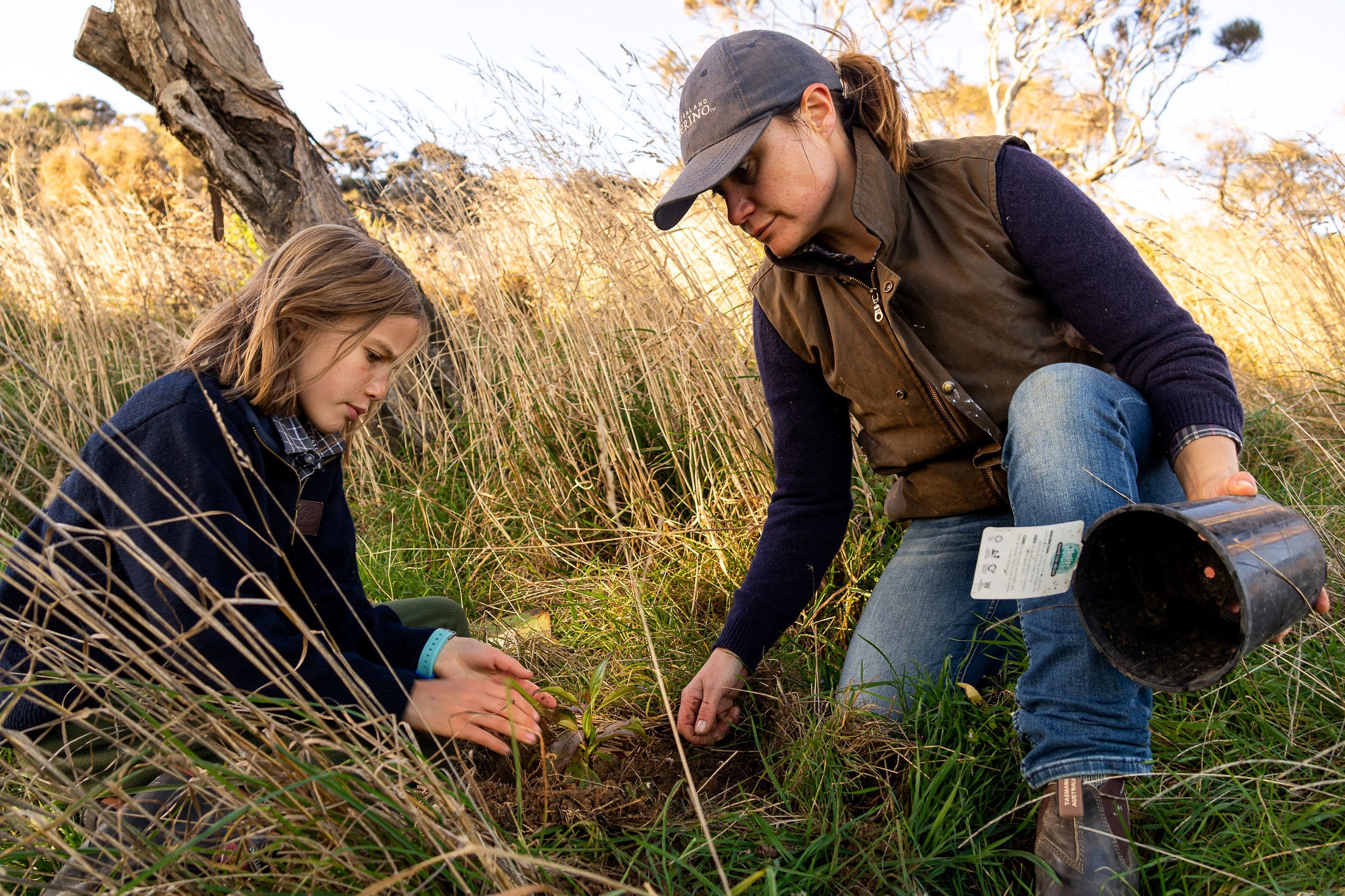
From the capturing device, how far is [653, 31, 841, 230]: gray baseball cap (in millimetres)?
1614

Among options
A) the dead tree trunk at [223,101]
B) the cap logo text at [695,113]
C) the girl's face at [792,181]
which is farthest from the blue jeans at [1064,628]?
the dead tree trunk at [223,101]

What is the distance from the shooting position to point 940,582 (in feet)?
6.22

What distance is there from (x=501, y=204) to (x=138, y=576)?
2.04m

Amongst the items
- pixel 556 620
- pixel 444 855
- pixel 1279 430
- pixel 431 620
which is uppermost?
pixel 444 855

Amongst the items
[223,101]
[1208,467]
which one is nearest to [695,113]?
[1208,467]

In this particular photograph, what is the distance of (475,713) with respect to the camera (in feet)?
4.97

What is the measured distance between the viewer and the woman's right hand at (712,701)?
5.72ft

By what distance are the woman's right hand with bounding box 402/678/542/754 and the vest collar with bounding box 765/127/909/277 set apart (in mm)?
996

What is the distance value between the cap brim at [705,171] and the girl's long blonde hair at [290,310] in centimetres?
57

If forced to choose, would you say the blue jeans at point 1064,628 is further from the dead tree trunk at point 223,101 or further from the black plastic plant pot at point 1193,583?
the dead tree trunk at point 223,101

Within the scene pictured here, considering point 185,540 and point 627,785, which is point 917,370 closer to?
point 627,785

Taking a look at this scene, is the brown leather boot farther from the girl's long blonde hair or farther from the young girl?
the girl's long blonde hair

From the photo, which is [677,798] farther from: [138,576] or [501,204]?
[501,204]

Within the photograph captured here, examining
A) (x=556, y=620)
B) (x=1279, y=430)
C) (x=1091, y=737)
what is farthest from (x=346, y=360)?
(x=1279, y=430)
